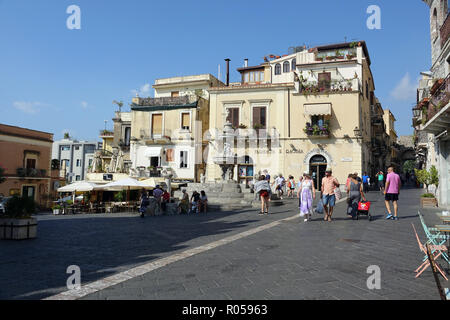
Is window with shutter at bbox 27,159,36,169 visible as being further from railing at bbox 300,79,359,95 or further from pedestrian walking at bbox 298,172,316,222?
pedestrian walking at bbox 298,172,316,222

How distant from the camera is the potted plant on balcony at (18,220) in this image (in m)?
8.32

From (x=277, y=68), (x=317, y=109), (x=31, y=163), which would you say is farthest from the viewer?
(x=277, y=68)

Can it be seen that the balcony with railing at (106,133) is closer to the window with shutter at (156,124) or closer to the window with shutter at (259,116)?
the window with shutter at (156,124)

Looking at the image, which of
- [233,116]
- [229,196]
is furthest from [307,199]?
[233,116]

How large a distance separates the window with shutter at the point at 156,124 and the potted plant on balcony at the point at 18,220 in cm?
2645

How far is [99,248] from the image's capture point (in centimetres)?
740

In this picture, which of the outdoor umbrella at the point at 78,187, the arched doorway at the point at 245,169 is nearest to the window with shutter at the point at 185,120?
the arched doorway at the point at 245,169

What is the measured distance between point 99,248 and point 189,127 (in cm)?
2684

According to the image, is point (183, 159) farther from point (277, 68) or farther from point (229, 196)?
point (277, 68)

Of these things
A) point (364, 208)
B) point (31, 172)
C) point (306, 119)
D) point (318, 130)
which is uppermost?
point (306, 119)

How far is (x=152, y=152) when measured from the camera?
113 ft

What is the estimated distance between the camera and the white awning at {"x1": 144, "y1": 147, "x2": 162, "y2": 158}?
3409 cm

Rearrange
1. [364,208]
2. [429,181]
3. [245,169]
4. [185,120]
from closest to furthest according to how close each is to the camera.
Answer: [364,208] → [429,181] → [245,169] → [185,120]

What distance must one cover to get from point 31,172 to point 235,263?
115 ft
